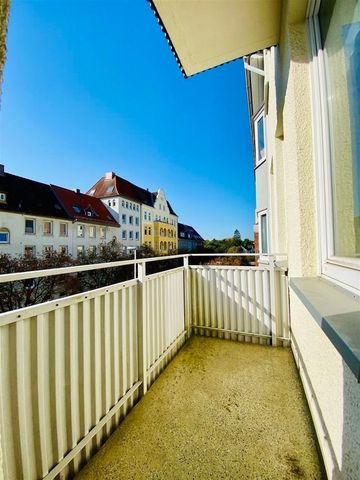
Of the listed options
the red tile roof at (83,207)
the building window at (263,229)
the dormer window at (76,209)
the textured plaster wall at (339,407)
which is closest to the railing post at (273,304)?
the textured plaster wall at (339,407)

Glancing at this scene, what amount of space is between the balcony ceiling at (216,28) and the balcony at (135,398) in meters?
2.13

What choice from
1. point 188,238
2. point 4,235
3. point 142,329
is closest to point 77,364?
point 142,329

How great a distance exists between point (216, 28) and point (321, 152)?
1543 mm

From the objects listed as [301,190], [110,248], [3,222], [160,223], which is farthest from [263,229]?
[160,223]

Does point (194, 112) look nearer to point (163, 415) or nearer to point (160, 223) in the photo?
point (163, 415)

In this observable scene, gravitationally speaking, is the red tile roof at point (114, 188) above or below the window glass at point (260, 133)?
above

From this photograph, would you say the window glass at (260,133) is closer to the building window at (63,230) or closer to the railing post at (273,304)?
the railing post at (273,304)

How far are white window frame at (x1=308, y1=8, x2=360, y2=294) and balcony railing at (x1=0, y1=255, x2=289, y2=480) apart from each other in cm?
146

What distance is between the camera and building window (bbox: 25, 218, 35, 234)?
671 inches

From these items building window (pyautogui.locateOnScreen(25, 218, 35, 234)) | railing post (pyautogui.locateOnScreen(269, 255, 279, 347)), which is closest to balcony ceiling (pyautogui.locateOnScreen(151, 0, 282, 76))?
railing post (pyautogui.locateOnScreen(269, 255, 279, 347))

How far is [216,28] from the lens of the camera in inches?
71.2

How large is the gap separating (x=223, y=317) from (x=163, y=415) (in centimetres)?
168

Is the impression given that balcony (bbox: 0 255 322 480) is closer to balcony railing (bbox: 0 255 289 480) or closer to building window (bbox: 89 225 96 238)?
balcony railing (bbox: 0 255 289 480)

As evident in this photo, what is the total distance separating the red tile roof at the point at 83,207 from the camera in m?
21.0
